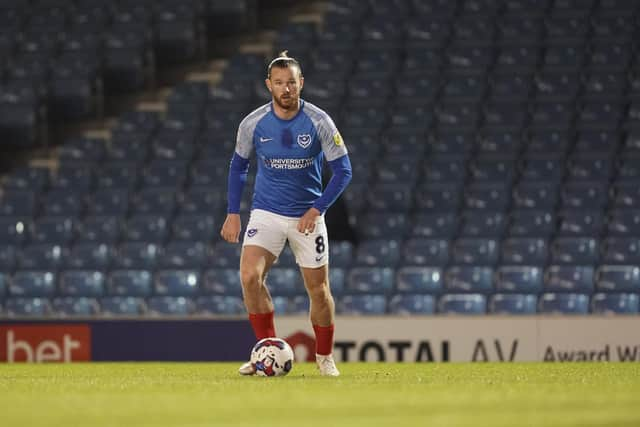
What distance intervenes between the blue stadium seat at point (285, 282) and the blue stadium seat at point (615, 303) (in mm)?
3672

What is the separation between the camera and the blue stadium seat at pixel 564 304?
50.5 feet

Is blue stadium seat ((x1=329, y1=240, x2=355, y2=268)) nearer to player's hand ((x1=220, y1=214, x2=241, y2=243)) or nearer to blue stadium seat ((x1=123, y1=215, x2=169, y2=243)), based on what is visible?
blue stadium seat ((x1=123, y1=215, x2=169, y2=243))

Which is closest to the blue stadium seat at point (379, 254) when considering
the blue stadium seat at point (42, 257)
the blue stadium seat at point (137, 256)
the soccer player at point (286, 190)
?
the blue stadium seat at point (137, 256)

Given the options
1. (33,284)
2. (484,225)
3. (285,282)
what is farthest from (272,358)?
(33,284)

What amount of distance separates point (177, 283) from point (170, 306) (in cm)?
55

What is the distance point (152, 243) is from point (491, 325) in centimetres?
568

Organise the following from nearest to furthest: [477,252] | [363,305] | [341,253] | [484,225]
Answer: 1. [363,305]
2. [477,252]
3. [484,225]
4. [341,253]

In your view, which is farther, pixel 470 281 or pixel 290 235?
pixel 470 281

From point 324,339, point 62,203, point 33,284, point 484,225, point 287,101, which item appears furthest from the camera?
point 62,203

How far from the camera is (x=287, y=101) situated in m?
9.02

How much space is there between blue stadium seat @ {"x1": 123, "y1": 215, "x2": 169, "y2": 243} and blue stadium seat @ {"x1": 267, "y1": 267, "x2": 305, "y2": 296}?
90.6 inches

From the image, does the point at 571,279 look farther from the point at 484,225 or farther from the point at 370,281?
the point at 370,281

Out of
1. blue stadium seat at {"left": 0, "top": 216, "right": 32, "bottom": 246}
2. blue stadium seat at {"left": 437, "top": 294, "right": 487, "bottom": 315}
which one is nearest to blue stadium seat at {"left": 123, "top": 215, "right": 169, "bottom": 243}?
blue stadium seat at {"left": 0, "top": 216, "right": 32, "bottom": 246}

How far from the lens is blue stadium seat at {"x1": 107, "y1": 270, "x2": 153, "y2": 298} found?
17438 mm
